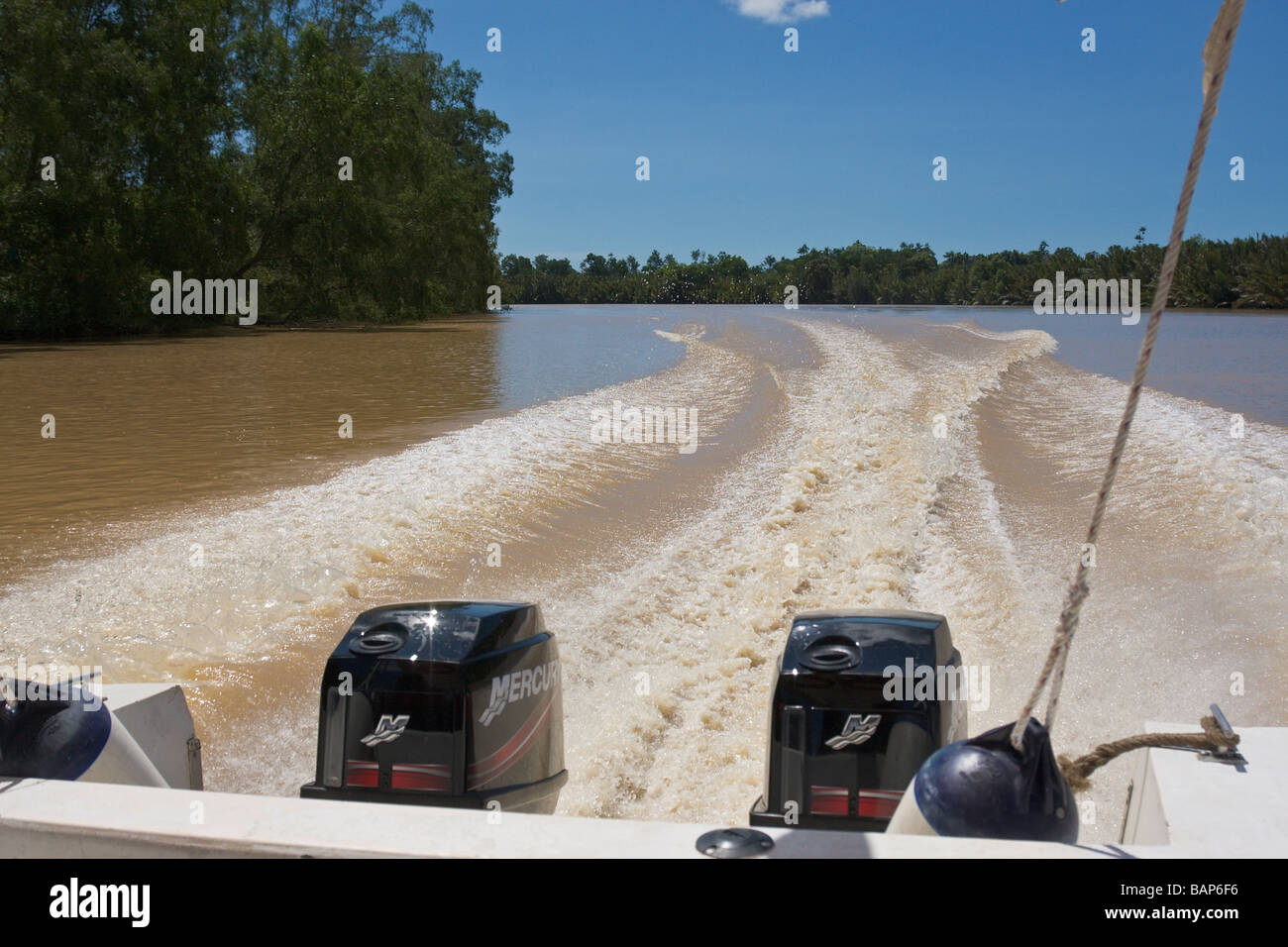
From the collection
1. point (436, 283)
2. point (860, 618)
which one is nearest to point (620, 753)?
point (860, 618)

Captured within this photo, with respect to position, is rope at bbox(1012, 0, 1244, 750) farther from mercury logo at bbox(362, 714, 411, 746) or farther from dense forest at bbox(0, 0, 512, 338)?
dense forest at bbox(0, 0, 512, 338)

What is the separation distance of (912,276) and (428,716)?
285 ft

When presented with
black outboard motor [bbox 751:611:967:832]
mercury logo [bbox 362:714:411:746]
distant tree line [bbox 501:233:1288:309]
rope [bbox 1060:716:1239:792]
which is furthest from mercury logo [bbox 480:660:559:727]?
distant tree line [bbox 501:233:1288:309]

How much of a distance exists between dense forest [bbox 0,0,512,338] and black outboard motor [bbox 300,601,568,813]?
75.4 ft

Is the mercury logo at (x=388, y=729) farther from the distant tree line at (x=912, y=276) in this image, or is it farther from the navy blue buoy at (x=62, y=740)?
the distant tree line at (x=912, y=276)

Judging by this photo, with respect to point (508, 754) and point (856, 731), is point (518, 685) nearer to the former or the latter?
point (508, 754)

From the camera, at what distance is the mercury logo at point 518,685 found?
240cm

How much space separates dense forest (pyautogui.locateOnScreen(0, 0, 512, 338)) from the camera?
21.8 metres

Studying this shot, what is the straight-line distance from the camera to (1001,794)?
58.7 inches

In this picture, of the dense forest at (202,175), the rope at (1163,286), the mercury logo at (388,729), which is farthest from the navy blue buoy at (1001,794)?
the dense forest at (202,175)

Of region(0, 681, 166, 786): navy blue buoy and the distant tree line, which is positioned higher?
the distant tree line

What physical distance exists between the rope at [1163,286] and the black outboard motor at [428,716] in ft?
4.20
